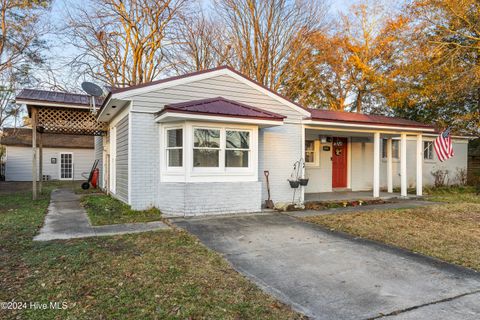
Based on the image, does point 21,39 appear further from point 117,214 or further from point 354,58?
point 354,58

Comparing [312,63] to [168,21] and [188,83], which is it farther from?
[188,83]

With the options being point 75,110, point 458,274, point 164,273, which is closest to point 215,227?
point 164,273

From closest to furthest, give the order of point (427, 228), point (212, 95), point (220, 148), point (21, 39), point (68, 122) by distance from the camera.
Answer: point (427, 228) → point (220, 148) → point (212, 95) → point (68, 122) → point (21, 39)

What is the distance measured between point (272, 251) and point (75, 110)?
34.4 feet

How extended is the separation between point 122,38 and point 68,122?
32.2 ft

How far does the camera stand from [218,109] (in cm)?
805

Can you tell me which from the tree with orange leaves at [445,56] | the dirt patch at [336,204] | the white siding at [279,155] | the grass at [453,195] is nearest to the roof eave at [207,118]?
Result: the white siding at [279,155]

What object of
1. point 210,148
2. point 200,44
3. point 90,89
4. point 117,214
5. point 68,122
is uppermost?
point 200,44

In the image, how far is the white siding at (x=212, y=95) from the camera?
27.2 feet

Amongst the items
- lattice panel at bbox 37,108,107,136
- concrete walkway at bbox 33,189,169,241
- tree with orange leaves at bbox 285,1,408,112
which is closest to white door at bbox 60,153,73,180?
lattice panel at bbox 37,108,107,136

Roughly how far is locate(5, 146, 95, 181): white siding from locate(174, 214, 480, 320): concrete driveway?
20.7 m

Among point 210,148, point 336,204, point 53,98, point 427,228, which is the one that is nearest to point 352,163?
point 336,204

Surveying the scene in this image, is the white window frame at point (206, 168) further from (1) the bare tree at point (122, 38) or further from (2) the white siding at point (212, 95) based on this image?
(1) the bare tree at point (122, 38)

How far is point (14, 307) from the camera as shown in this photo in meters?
3.05
